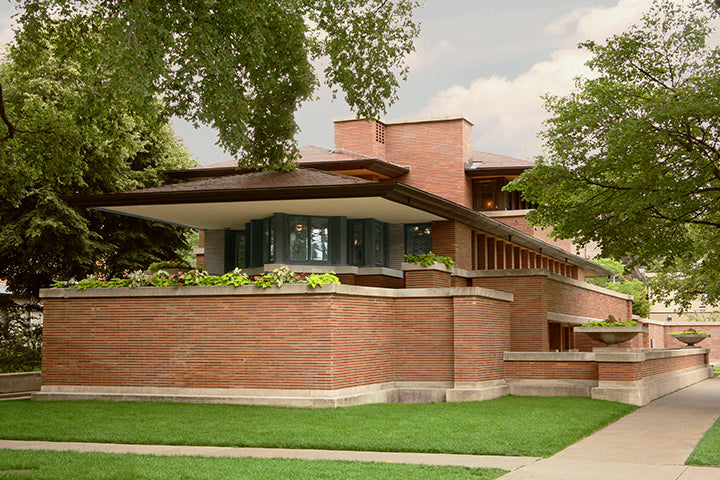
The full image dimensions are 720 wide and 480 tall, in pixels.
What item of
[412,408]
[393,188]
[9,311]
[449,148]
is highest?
[449,148]

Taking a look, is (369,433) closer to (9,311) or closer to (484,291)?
(484,291)

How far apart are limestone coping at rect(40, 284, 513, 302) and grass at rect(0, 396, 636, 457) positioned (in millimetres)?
2831

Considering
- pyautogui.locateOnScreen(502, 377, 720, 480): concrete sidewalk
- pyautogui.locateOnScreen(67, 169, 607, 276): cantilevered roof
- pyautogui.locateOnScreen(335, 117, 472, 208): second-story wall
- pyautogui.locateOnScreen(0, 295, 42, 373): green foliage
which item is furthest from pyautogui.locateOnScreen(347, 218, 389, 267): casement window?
pyautogui.locateOnScreen(335, 117, 472, 208): second-story wall

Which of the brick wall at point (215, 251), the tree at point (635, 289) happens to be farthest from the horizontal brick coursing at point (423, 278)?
the tree at point (635, 289)

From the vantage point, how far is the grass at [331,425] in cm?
1343

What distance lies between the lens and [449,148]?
39.8 metres

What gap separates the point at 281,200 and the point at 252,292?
5.26 m

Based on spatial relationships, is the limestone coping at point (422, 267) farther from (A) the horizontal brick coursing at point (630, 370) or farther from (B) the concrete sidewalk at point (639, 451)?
(B) the concrete sidewalk at point (639, 451)

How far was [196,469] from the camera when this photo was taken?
1064 cm

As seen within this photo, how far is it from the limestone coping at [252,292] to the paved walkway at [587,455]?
630cm

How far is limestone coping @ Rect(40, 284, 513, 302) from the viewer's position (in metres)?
19.3

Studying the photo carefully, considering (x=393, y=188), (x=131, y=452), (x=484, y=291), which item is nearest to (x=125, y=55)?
(x=131, y=452)

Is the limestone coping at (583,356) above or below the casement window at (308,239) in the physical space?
below

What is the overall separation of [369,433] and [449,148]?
88.7 feet
